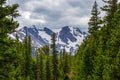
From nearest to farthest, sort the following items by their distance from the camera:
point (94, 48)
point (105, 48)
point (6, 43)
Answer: point (6, 43), point (105, 48), point (94, 48)

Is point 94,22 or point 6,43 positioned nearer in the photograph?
point 6,43

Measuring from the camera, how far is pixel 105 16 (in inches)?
1497

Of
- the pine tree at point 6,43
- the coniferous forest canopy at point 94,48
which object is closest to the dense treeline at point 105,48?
the coniferous forest canopy at point 94,48

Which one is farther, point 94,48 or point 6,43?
point 94,48

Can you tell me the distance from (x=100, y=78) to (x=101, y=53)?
8.92ft

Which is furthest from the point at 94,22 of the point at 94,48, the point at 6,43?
the point at 6,43

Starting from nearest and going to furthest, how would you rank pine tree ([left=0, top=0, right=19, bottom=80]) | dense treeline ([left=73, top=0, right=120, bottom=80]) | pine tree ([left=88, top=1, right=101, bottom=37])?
pine tree ([left=0, top=0, right=19, bottom=80]) < dense treeline ([left=73, top=0, right=120, bottom=80]) < pine tree ([left=88, top=1, right=101, bottom=37])

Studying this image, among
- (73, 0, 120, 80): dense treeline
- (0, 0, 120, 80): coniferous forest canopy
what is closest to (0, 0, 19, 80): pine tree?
(0, 0, 120, 80): coniferous forest canopy

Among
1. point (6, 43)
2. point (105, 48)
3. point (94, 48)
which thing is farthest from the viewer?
point (94, 48)

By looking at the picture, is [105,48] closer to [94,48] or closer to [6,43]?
[94,48]

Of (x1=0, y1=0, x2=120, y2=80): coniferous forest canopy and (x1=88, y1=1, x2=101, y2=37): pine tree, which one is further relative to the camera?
(x1=88, y1=1, x2=101, y2=37): pine tree

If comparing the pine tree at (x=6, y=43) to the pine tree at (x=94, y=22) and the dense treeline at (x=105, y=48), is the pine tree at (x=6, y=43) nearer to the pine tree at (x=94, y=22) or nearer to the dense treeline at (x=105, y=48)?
the dense treeline at (x=105, y=48)

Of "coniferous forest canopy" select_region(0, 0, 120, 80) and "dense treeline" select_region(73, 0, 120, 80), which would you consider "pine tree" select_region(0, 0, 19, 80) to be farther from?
"dense treeline" select_region(73, 0, 120, 80)

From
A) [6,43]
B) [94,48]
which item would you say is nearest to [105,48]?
[94,48]
